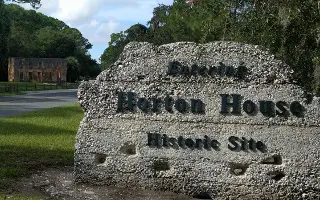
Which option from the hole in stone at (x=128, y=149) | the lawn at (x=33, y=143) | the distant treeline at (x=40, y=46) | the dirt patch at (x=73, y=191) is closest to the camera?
the dirt patch at (x=73, y=191)

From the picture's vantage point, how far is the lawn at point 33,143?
10.5 meters

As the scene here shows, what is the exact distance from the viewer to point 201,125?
8.55 m

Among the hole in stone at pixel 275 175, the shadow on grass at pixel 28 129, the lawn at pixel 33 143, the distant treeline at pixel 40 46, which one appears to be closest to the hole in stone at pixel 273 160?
the hole in stone at pixel 275 175

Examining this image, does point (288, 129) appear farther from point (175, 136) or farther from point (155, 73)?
point (155, 73)

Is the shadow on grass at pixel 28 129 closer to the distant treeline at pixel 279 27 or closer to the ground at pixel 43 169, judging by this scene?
the ground at pixel 43 169

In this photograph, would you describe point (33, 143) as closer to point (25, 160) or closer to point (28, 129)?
point (25, 160)

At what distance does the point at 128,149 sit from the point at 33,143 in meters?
5.87

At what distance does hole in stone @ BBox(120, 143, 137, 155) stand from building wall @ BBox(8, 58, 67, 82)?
60.0 m

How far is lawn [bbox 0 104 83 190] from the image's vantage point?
34.5 feet

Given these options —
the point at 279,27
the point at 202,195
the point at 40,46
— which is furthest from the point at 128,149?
the point at 40,46

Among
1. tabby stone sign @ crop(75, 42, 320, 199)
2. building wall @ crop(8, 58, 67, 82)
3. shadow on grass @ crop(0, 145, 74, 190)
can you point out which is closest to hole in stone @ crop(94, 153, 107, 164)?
tabby stone sign @ crop(75, 42, 320, 199)

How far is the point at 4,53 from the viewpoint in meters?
67.1

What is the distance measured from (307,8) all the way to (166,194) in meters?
4.16

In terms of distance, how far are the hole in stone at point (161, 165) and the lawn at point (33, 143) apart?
2.40 metres
